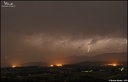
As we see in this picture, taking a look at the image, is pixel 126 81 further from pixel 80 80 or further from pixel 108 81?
pixel 80 80

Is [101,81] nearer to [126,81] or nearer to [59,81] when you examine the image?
[126,81]

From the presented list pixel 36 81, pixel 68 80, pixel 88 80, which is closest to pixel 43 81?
pixel 36 81

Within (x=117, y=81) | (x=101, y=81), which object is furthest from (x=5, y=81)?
(x=117, y=81)

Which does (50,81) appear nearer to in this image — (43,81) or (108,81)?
(43,81)

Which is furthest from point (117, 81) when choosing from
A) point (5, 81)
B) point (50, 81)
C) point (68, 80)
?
point (5, 81)

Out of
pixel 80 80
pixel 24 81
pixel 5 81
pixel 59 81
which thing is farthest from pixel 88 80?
pixel 5 81

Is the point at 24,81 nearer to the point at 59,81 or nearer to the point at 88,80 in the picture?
the point at 59,81
